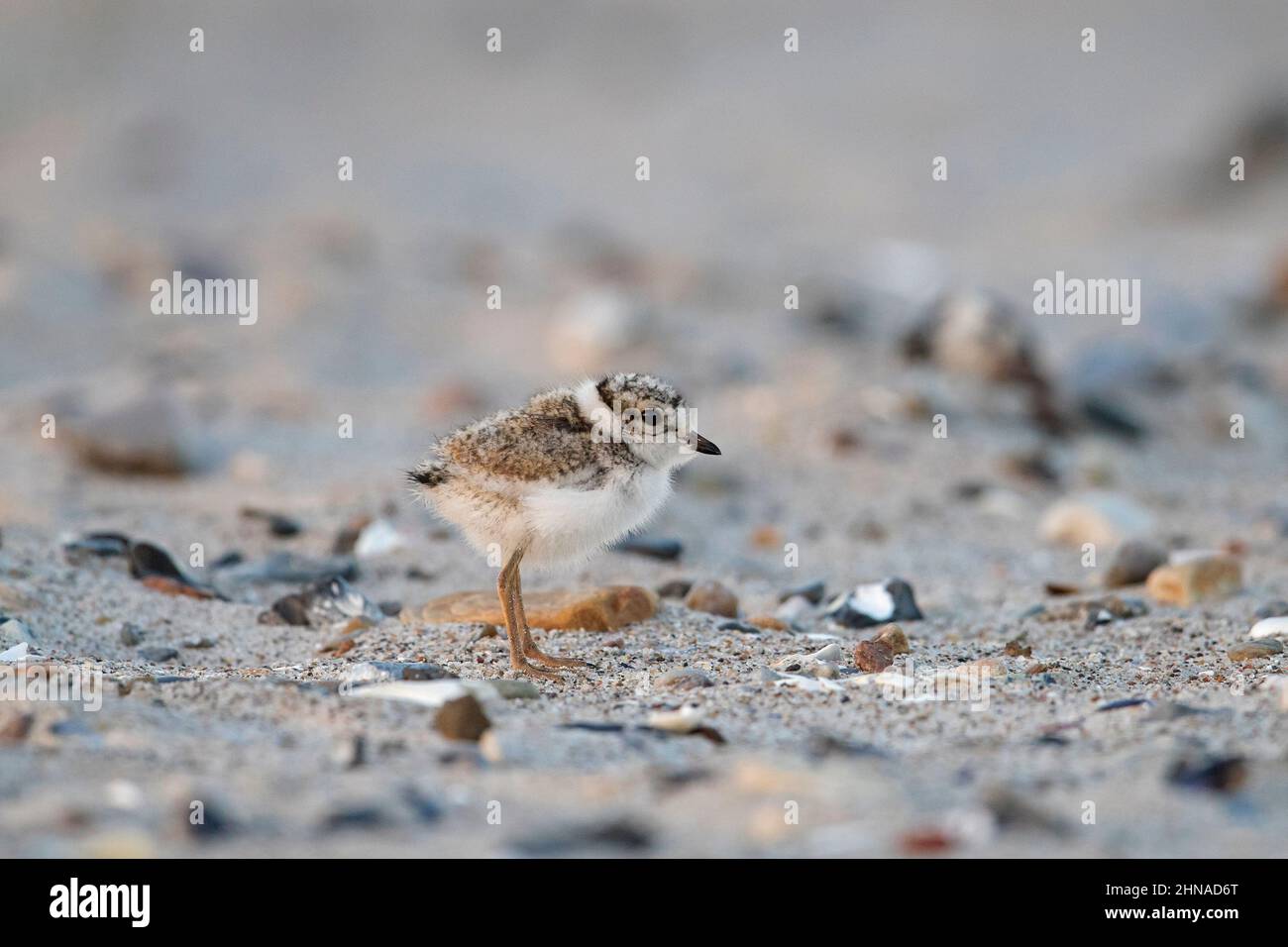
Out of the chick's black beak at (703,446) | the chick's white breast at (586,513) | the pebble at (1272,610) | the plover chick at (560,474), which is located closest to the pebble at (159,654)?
the plover chick at (560,474)

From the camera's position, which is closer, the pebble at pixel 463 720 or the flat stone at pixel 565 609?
the pebble at pixel 463 720

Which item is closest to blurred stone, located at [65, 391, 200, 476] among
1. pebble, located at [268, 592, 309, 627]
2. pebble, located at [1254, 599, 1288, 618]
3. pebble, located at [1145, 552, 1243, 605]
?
pebble, located at [268, 592, 309, 627]

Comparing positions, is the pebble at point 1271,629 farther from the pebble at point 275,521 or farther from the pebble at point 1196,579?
the pebble at point 275,521

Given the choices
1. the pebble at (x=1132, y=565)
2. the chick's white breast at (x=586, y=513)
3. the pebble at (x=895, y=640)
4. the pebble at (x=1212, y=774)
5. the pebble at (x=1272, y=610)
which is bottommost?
the pebble at (x=1212, y=774)

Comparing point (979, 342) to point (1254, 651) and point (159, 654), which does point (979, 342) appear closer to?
point (1254, 651)

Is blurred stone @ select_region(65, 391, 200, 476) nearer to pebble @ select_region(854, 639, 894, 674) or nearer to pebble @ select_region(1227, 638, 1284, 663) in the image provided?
pebble @ select_region(854, 639, 894, 674)

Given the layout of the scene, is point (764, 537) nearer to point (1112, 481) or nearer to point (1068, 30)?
point (1112, 481)
